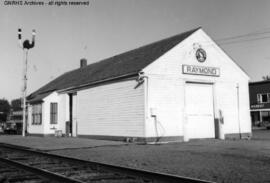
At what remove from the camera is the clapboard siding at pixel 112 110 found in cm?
1989

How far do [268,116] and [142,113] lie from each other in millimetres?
37499

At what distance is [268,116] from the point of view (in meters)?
50.8

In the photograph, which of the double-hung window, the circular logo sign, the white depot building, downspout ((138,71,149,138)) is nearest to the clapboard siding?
the white depot building

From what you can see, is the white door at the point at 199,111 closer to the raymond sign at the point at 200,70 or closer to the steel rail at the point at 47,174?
the raymond sign at the point at 200,70

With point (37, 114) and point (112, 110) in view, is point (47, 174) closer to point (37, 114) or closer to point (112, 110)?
point (112, 110)

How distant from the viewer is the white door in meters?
Answer: 21.5

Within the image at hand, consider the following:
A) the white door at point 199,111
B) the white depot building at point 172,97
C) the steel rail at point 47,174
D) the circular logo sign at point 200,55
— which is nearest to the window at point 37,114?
the white depot building at point 172,97

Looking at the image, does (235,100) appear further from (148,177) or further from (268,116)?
(268,116)

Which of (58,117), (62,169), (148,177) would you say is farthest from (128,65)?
(148,177)

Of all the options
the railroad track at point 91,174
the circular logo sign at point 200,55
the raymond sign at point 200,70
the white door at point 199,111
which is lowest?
the railroad track at point 91,174

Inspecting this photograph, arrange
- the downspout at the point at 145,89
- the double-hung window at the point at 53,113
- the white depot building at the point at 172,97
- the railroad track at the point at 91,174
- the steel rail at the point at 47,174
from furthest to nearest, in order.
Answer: the double-hung window at the point at 53,113, the white depot building at the point at 172,97, the downspout at the point at 145,89, the railroad track at the point at 91,174, the steel rail at the point at 47,174

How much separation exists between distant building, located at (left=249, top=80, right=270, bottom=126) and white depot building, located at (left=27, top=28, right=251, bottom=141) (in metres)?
27.5

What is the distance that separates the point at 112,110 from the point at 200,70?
21.5 ft

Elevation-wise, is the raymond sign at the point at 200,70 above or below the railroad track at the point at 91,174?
above
